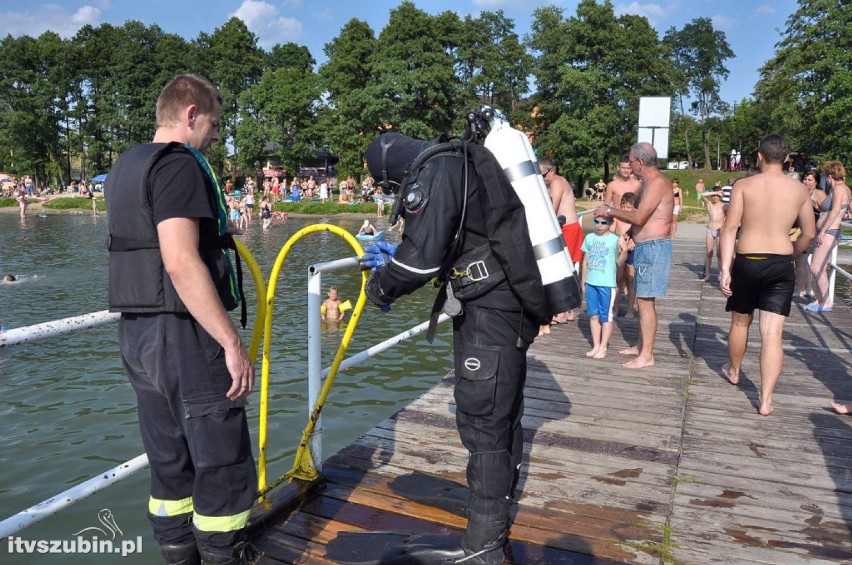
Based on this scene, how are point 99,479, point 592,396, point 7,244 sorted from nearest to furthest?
point 99,479 < point 592,396 < point 7,244

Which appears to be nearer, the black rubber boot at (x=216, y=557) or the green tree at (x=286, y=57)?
the black rubber boot at (x=216, y=557)

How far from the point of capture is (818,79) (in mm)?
39125

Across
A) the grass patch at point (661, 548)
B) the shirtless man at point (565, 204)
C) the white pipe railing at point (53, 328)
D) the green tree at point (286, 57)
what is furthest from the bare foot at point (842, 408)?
the green tree at point (286, 57)

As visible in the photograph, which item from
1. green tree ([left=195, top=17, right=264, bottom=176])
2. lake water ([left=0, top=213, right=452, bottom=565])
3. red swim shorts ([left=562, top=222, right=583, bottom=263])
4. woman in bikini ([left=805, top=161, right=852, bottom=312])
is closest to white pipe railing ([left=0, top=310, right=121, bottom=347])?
lake water ([left=0, top=213, right=452, bottom=565])

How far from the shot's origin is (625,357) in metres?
7.00

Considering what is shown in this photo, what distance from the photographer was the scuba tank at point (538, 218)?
9.18 ft

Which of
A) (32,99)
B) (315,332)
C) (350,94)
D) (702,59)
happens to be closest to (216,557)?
(315,332)

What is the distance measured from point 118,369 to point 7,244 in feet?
77.1

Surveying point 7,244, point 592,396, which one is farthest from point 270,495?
point 7,244

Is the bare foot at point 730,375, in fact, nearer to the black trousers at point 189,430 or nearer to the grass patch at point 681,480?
the grass patch at point 681,480

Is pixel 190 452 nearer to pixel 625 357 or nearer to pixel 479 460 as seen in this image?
pixel 479 460

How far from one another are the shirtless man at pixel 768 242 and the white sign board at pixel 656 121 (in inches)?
309

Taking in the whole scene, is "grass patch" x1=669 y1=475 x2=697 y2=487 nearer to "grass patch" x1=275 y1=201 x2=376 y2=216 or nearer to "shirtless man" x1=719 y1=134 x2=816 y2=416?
"shirtless man" x1=719 y1=134 x2=816 y2=416

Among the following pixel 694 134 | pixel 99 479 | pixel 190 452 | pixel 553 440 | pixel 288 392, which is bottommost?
pixel 288 392
